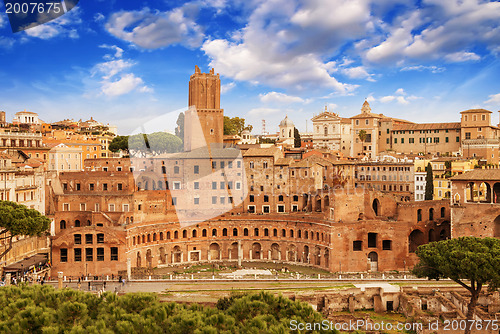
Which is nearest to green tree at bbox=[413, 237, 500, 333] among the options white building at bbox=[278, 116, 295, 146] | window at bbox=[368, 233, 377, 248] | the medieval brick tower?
window at bbox=[368, 233, 377, 248]

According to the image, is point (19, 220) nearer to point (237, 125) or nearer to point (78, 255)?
point (78, 255)

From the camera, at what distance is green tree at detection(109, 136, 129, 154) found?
86.2m

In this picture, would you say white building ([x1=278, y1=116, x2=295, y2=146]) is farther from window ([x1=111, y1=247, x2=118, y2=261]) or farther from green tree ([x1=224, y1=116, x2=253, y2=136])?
window ([x1=111, y1=247, x2=118, y2=261])

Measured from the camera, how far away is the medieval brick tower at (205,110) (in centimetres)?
7312

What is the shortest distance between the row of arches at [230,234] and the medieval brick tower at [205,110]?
1526cm

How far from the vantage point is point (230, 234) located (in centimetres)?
6294

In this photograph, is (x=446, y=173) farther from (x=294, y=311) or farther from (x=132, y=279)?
(x=294, y=311)

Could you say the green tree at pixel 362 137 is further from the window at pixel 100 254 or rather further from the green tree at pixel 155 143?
the window at pixel 100 254

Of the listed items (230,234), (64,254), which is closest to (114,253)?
(64,254)

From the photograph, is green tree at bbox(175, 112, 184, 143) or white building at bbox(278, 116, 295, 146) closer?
green tree at bbox(175, 112, 184, 143)

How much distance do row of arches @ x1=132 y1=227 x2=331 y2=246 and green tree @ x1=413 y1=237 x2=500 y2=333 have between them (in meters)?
17.4

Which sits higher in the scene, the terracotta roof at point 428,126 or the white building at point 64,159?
the terracotta roof at point 428,126

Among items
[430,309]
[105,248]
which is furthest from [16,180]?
→ [430,309]

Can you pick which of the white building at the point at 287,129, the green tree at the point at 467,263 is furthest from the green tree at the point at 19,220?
the white building at the point at 287,129
